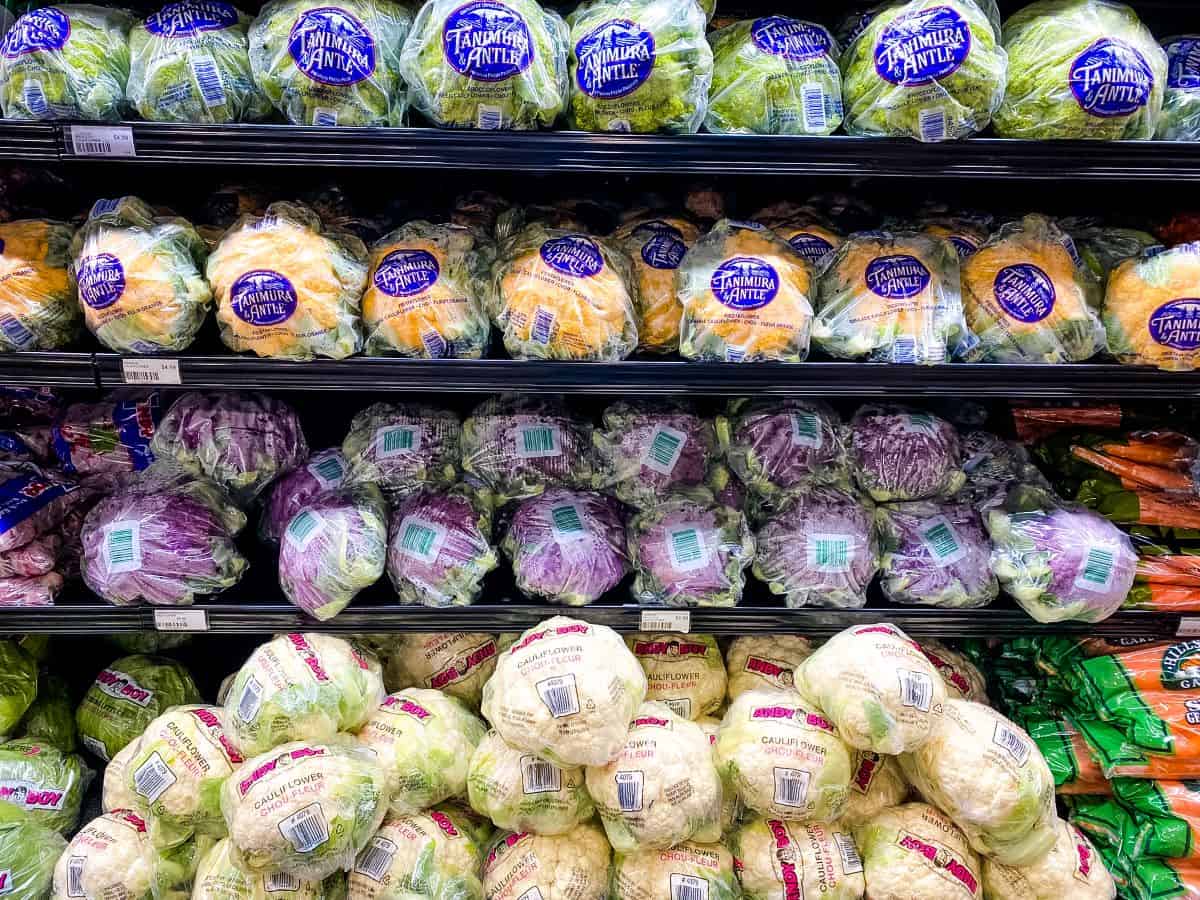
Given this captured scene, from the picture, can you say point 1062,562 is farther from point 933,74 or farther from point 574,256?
point 574,256

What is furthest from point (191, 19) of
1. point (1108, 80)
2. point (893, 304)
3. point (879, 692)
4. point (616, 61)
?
point (879, 692)

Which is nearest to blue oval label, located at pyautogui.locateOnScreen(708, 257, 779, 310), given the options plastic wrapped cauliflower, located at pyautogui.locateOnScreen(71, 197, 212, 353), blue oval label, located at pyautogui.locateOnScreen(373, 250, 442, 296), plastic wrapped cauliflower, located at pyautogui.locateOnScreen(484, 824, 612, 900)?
blue oval label, located at pyautogui.locateOnScreen(373, 250, 442, 296)

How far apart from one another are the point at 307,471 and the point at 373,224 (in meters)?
0.61

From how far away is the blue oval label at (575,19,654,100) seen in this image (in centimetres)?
138

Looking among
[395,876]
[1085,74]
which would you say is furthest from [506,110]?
[395,876]

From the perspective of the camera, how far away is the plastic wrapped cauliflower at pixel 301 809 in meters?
1.38

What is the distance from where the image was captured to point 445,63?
53.8 inches

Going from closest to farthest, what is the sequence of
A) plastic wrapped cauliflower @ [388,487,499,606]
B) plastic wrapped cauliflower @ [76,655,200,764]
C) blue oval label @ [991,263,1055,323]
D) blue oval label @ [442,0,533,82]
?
blue oval label @ [442,0,533,82]
blue oval label @ [991,263,1055,323]
plastic wrapped cauliflower @ [388,487,499,606]
plastic wrapped cauliflower @ [76,655,200,764]

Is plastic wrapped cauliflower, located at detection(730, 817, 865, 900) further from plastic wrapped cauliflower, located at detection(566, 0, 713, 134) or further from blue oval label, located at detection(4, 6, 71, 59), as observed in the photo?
blue oval label, located at detection(4, 6, 71, 59)

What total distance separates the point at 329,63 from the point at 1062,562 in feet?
5.87

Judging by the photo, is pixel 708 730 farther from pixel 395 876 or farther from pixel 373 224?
pixel 373 224

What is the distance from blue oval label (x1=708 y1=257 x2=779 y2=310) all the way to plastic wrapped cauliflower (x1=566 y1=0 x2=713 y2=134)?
28 centimetres

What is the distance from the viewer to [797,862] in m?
1.54

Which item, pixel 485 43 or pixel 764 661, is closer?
pixel 485 43
